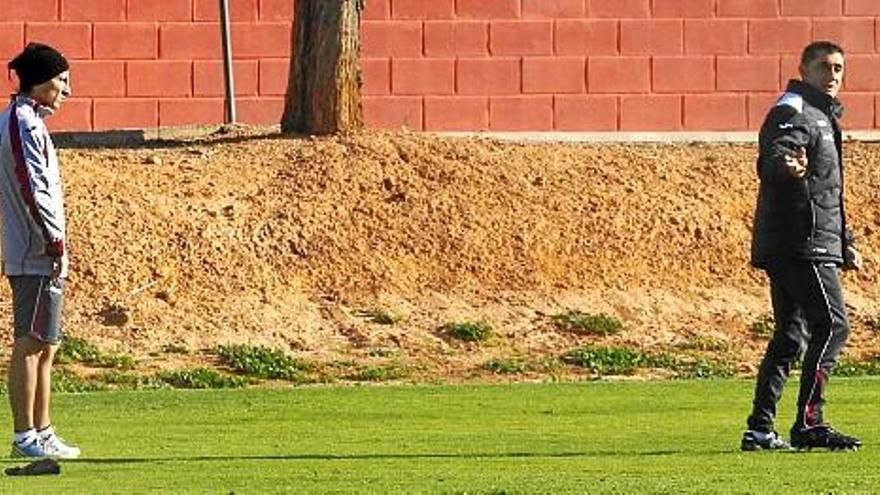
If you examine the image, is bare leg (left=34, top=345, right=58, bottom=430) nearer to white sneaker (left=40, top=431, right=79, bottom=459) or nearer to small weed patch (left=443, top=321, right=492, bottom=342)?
white sneaker (left=40, top=431, right=79, bottom=459)

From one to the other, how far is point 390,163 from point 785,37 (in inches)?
164

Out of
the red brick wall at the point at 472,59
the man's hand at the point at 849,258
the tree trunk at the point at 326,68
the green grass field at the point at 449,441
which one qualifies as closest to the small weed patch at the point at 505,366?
the green grass field at the point at 449,441

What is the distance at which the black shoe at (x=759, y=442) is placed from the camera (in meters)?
14.1

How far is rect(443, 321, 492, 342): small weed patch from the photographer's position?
21.9 m

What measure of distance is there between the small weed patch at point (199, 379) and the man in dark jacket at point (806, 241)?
6494mm

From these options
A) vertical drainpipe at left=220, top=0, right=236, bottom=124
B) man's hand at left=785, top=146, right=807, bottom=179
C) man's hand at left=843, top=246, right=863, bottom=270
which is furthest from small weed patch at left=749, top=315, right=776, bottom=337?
man's hand at left=785, top=146, right=807, bottom=179

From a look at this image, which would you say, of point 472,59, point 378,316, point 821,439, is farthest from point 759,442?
point 472,59

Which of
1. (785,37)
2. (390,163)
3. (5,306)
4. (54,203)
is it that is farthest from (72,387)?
(785,37)

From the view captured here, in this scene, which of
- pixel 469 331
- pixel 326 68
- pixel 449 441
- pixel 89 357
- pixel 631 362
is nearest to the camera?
pixel 449 441

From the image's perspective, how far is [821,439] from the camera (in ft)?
46.3

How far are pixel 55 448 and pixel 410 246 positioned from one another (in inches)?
373

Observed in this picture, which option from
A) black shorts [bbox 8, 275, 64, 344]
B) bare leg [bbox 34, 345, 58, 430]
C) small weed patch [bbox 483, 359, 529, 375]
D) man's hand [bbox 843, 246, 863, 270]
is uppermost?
man's hand [bbox 843, 246, 863, 270]

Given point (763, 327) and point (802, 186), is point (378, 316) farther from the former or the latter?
point (802, 186)

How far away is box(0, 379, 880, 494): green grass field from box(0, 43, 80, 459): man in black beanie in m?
0.34
